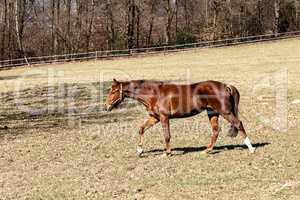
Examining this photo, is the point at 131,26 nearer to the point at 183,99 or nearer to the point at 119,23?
the point at 119,23

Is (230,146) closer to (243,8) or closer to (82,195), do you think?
(82,195)

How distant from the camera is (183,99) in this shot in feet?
38.4

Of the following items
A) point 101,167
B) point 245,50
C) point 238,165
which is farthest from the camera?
point 245,50

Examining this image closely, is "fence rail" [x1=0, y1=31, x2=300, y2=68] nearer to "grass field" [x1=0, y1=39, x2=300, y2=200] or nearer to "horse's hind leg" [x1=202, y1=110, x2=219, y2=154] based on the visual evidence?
"grass field" [x1=0, y1=39, x2=300, y2=200]

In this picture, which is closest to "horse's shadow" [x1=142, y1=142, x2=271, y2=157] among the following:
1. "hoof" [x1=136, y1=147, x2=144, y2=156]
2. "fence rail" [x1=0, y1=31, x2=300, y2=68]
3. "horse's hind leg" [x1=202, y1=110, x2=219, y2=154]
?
"hoof" [x1=136, y1=147, x2=144, y2=156]

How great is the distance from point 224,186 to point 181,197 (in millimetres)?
912

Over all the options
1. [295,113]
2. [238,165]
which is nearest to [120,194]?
[238,165]

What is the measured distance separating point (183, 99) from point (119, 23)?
61156 mm

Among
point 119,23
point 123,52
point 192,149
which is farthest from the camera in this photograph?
point 119,23

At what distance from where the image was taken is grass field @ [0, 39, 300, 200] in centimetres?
944

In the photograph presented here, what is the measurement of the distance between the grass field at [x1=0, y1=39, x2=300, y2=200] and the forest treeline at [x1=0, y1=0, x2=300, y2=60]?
1669 inches

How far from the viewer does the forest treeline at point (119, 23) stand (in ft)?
225

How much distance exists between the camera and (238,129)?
11.7m

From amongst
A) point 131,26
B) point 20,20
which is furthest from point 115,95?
point 20,20
